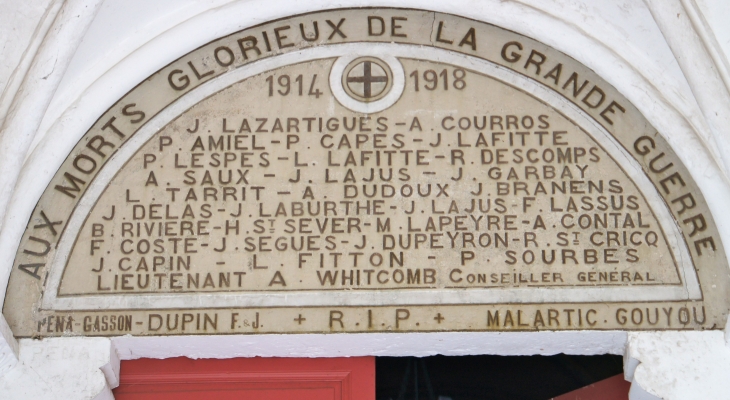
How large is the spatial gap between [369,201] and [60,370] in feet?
4.74

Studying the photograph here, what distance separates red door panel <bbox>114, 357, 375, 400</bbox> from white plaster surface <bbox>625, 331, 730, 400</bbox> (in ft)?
3.61

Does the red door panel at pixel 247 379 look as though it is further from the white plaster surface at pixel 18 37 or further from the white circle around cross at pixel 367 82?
the white plaster surface at pixel 18 37

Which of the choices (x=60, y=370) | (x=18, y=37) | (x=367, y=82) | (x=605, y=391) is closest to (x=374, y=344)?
(x=605, y=391)

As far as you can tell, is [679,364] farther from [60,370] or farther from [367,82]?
[60,370]

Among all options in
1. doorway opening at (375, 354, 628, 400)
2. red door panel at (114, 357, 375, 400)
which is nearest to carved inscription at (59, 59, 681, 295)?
red door panel at (114, 357, 375, 400)

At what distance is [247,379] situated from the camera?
4520 mm

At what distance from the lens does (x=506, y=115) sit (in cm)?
457

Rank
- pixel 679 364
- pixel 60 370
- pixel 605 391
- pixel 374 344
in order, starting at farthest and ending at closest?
pixel 605 391, pixel 374 344, pixel 60 370, pixel 679 364

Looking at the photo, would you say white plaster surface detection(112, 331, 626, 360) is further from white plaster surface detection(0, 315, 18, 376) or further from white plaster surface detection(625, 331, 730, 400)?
white plaster surface detection(0, 315, 18, 376)

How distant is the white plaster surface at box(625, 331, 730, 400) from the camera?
13.7 ft

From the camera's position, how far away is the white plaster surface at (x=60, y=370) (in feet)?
14.1

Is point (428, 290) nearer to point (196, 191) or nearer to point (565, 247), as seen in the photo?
point (565, 247)

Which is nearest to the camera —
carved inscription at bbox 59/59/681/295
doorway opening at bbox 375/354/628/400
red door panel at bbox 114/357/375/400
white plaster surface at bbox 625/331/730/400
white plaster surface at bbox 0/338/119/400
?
white plaster surface at bbox 625/331/730/400

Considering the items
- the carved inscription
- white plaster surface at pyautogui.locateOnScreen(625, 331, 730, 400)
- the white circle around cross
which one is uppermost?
the white circle around cross
